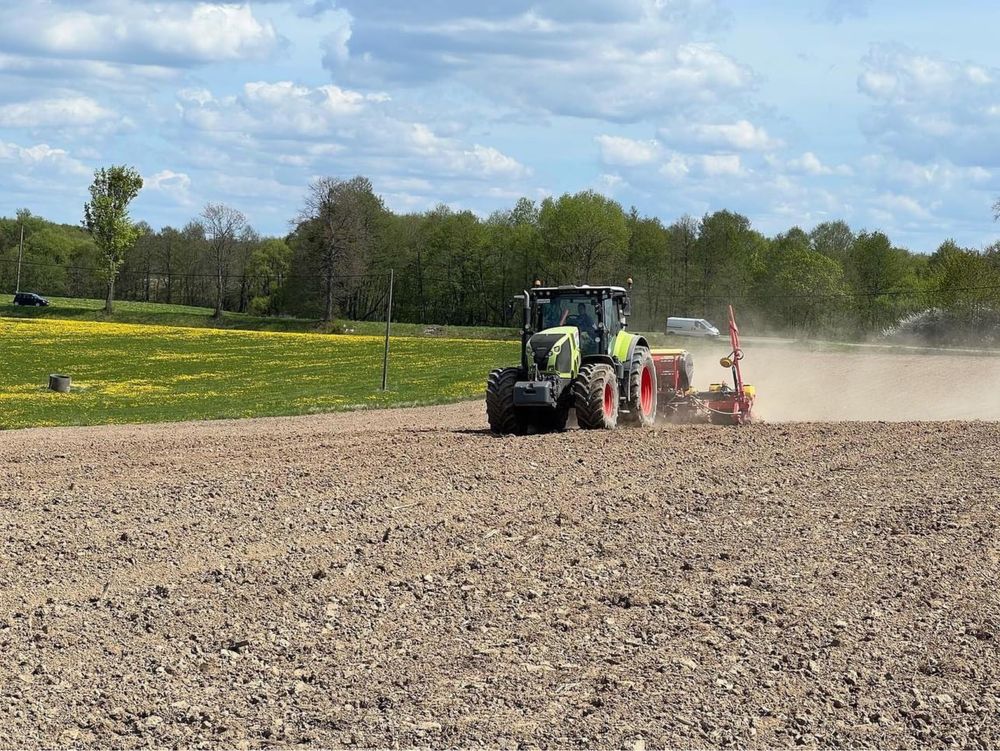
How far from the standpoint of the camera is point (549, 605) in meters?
9.06

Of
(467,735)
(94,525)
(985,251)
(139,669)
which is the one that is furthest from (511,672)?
(985,251)

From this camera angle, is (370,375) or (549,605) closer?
(549,605)

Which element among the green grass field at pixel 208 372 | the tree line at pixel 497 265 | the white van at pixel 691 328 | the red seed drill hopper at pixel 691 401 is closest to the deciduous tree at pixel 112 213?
the tree line at pixel 497 265

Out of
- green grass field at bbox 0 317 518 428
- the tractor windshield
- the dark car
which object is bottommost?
green grass field at bbox 0 317 518 428

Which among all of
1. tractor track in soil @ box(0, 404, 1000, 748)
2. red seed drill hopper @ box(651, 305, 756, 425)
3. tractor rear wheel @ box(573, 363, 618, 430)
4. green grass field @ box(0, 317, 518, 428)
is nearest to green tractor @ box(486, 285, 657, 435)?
tractor rear wheel @ box(573, 363, 618, 430)

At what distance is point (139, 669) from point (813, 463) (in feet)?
31.4

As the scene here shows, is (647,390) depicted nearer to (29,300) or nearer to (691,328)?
(691,328)

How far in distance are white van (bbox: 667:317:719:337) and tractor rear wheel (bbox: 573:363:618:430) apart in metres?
50.4

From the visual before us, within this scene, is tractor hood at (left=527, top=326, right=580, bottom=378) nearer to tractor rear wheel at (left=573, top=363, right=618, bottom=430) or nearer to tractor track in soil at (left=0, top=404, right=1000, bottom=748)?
tractor rear wheel at (left=573, top=363, right=618, bottom=430)

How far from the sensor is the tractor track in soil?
279 inches

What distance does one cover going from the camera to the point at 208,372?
45.4 metres

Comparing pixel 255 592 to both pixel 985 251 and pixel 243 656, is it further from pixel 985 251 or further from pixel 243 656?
pixel 985 251

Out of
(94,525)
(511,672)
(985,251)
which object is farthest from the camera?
(985,251)

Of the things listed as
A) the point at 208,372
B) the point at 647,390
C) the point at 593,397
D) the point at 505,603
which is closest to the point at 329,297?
the point at 208,372
